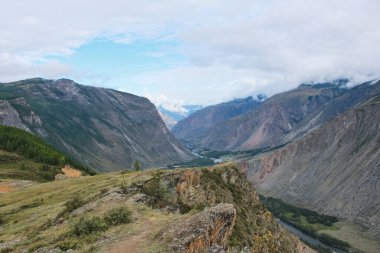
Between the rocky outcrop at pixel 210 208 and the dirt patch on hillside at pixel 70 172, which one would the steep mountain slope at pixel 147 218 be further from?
the dirt patch on hillside at pixel 70 172

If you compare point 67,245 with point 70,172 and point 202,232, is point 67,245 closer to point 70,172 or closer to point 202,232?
point 202,232

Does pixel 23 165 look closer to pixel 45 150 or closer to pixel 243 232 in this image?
pixel 45 150

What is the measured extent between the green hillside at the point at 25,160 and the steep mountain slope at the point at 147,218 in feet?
149

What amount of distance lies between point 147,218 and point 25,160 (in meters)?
117

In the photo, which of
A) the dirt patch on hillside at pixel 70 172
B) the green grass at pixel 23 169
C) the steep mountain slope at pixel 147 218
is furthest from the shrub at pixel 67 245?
the dirt patch on hillside at pixel 70 172

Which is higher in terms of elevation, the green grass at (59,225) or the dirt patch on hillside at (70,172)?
the green grass at (59,225)

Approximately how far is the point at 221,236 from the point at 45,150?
143 metres

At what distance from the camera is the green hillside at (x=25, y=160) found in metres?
129

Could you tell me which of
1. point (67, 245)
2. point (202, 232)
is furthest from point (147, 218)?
point (202, 232)

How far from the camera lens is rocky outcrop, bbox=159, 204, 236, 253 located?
33844mm

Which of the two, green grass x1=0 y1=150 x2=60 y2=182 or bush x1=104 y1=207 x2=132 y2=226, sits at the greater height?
bush x1=104 y1=207 x2=132 y2=226

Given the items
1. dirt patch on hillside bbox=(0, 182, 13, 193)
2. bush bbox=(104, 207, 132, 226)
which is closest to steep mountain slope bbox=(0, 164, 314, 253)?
bush bbox=(104, 207, 132, 226)

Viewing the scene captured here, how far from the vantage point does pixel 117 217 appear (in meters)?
43.0

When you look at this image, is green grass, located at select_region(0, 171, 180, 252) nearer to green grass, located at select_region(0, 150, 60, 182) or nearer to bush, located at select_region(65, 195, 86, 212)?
bush, located at select_region(65, 195, 86, 212)
